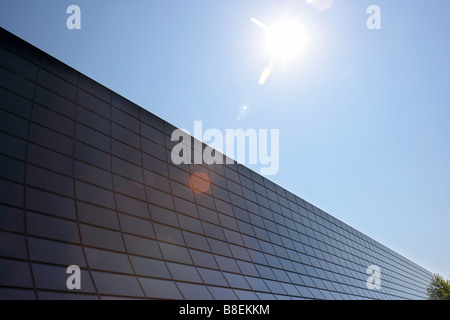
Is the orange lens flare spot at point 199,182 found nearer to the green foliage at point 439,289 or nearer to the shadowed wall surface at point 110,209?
the shadowed wall surface at point 110,209

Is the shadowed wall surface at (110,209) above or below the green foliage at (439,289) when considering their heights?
above

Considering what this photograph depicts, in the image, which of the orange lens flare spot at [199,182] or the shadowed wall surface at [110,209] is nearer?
the shadowed wall surface at [110,209]

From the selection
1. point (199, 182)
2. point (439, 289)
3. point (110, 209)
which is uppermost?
point (199, 182)

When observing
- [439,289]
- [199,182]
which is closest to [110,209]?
[199,182]

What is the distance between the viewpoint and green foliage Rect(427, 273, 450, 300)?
54.0m

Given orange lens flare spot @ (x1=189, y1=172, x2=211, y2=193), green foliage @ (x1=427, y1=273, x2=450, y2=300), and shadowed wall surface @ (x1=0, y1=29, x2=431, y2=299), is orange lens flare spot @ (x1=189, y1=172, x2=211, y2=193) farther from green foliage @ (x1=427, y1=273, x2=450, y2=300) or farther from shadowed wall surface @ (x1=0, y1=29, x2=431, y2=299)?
green foliage @ (x1=427, y1=273, x2=450, y2=300)

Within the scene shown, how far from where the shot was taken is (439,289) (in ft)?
191

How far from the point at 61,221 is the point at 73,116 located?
5511mm

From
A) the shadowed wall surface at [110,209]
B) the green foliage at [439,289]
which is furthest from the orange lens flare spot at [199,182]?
the green foliage at [439,289]

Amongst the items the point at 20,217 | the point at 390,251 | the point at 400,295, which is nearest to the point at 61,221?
the point at 20,217

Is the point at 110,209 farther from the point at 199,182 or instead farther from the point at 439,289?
the point at 439,289

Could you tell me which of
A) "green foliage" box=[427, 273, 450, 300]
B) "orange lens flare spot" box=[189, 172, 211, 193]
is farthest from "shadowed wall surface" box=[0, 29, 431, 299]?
"green foliage" box=[427, 273, 450, 300]

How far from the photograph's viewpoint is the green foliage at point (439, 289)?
5399 centimetres

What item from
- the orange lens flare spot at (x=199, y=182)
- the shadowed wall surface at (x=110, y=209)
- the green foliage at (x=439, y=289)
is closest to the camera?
the shadowed wall surface at (x=110, y=209)
